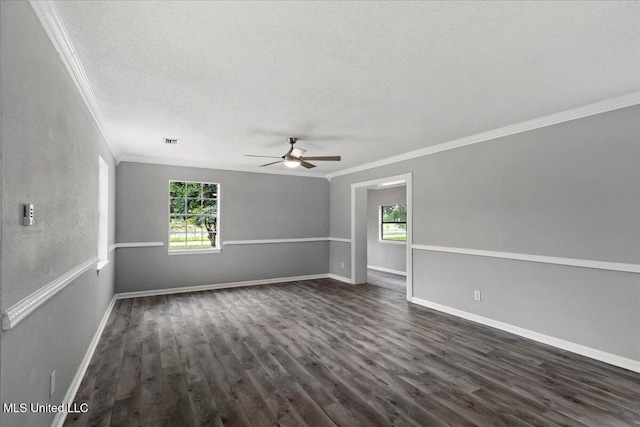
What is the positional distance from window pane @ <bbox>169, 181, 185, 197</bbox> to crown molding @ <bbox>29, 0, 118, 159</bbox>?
305 centimetres

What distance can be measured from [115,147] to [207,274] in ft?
9.29

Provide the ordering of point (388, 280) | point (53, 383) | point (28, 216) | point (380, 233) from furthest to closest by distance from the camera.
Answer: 1. point (380, 233)
2. point (388, 280)
3. point (53, 383)
4. point (28, 216)

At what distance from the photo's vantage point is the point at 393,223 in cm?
866

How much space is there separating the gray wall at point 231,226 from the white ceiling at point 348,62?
6.64 ft

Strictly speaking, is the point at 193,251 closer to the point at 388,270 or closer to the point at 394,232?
the point at 388,270

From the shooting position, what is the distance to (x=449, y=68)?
96.7 inches

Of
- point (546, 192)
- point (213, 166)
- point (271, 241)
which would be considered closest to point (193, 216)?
point (213, 166)

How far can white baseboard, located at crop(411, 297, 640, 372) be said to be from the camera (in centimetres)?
298

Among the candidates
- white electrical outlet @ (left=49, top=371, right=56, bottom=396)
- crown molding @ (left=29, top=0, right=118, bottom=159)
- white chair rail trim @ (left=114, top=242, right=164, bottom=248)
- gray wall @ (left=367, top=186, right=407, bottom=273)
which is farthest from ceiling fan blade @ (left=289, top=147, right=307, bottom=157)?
gray wall @ (left=367, top=186, right=407, bottom=273)

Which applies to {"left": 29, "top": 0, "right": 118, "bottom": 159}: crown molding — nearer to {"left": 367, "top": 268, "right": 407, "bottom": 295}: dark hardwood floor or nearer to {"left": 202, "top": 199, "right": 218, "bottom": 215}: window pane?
{"left": 202, "top": 199, "right": 218, "bottom": 215}: window pane

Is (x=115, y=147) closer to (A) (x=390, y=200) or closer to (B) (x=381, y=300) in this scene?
(B) (x=381, y=300)

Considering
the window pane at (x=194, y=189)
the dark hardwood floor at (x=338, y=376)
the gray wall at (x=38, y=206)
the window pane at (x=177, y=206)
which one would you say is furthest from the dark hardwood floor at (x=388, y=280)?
the gray wall at (x=38, y=206)

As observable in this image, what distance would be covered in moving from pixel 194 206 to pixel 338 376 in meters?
4.74

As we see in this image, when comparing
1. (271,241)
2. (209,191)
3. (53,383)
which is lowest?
Answer: (53,383)
